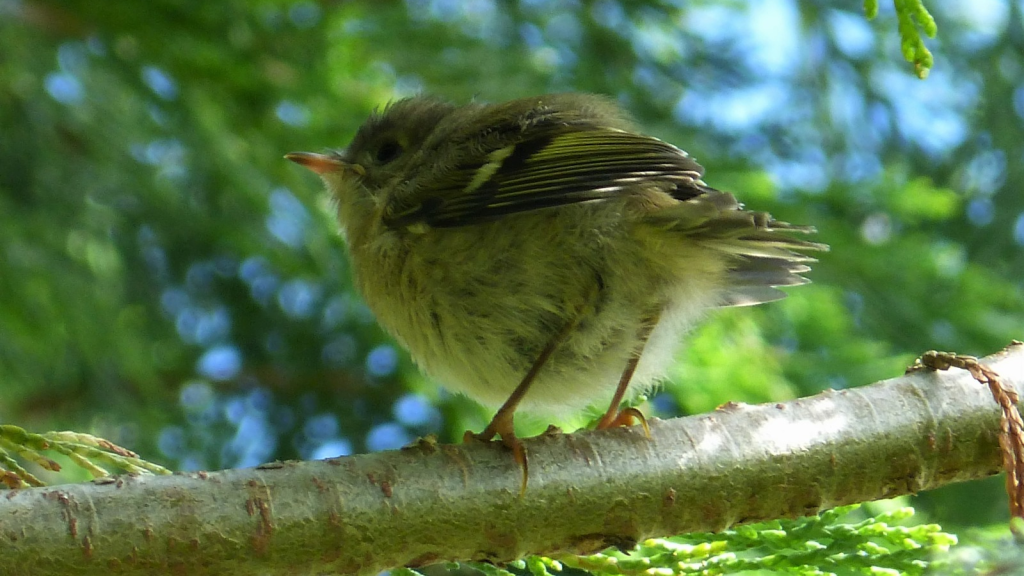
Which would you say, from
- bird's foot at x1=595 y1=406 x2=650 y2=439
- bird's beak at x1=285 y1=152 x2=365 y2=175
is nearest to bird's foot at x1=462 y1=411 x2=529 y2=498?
bird's foot at x1=595 y1=406 x2=650 y2=439

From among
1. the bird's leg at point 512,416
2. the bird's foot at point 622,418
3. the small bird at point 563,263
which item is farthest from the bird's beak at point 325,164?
the bird's foot at point 622,418

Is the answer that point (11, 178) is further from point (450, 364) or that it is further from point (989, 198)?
point (989, 198)

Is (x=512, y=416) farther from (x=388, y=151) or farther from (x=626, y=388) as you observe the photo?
(x=388, y=151)

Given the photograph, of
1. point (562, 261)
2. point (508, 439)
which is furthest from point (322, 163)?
point (508, 439)

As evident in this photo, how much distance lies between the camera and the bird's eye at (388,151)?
11.2 ft

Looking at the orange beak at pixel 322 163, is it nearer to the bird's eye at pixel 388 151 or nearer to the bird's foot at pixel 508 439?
the bird's eye at pixel 388 151

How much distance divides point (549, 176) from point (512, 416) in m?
0.62

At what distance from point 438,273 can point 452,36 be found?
94.5 inches

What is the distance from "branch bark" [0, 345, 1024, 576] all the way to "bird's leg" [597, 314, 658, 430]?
33 cm

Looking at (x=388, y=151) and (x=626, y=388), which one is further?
(x=388, y=151)

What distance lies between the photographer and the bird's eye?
11.2 feet

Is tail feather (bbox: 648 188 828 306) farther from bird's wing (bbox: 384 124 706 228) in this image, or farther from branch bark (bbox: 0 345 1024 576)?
branch bark (bbox: 0 345 1024 576)

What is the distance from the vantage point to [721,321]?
396 cm

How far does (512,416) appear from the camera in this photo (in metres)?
2.31
